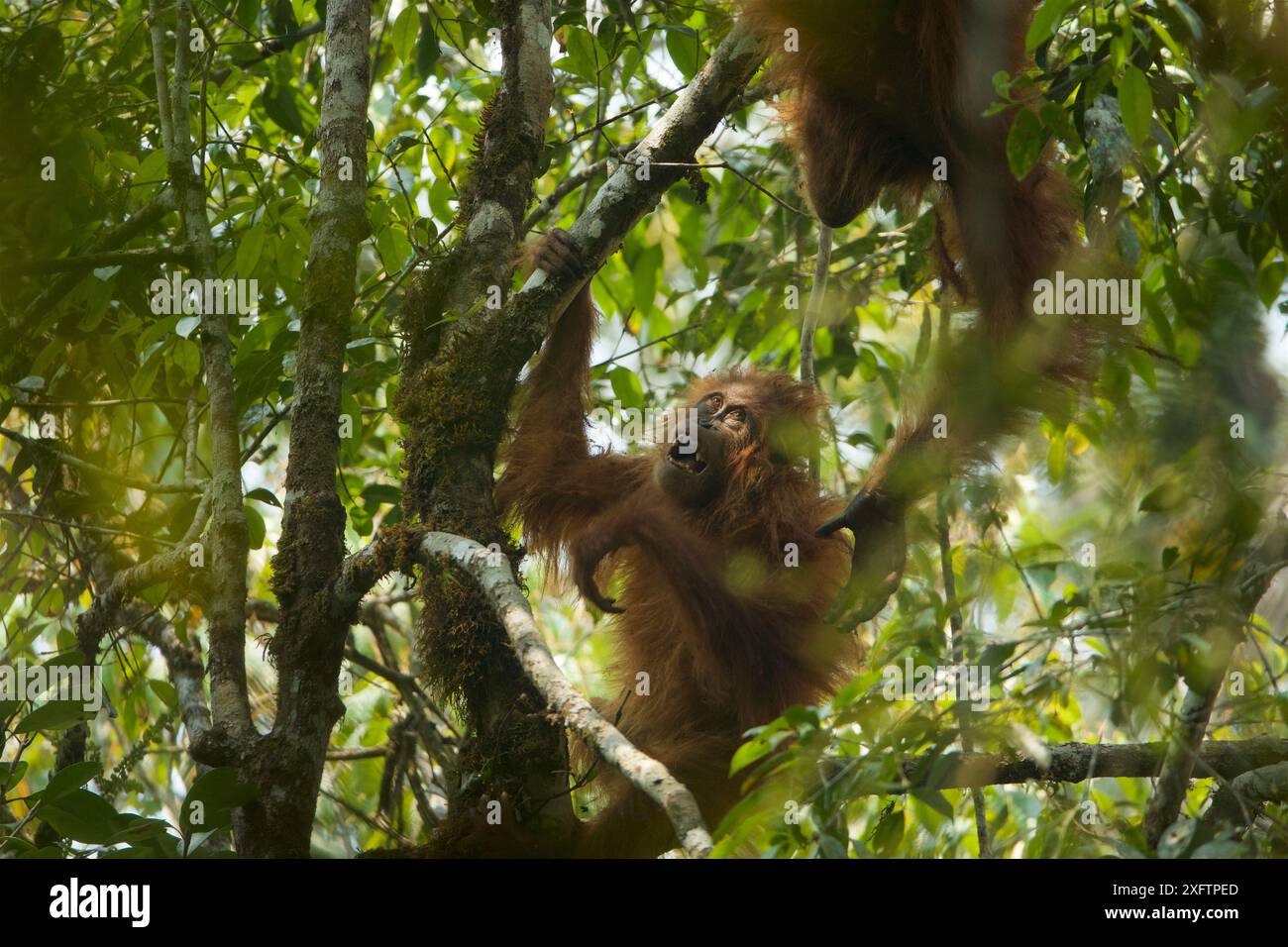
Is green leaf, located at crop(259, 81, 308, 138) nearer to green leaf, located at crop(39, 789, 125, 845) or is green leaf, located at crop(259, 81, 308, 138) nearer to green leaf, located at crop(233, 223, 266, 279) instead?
green leaf, located at crop(233, 223, 266, 279)

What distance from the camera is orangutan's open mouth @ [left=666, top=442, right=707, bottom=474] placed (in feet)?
15.7

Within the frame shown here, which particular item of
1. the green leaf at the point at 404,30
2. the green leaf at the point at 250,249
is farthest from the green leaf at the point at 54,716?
the green leaf at the point at 404,30

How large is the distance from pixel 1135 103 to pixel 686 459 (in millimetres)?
2543

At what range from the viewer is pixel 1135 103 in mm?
2574

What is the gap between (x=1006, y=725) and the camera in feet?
8.06

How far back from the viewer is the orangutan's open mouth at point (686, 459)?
189 inches

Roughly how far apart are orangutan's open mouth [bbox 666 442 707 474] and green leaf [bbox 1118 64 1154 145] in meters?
2.48

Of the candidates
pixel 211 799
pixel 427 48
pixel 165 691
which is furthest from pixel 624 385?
pixel 211 799

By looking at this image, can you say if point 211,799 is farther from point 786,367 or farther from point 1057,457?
point 786,367

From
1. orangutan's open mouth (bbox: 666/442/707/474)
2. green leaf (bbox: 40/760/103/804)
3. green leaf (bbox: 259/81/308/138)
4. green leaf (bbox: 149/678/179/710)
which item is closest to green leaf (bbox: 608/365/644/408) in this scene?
orangutan's open mouth (bbox: 666/442/707/474)

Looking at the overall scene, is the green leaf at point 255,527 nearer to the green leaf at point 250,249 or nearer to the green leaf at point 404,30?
the green leaf at point 250,249

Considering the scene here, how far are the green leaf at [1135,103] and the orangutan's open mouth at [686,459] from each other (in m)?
2.48

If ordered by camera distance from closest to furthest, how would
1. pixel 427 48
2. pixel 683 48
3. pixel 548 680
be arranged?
pixel 548 680
pixel 683 48
pixel 427 48
